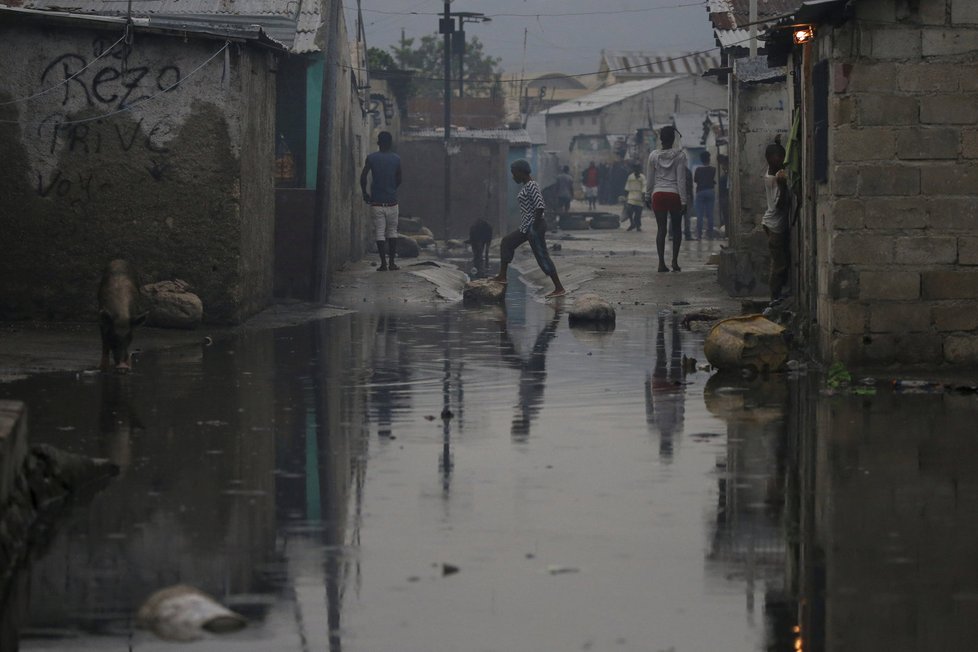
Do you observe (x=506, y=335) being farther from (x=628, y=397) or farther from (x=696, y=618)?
(x=696, y=618)

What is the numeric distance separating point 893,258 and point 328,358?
4442mm

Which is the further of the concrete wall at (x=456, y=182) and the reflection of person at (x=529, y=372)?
the concrete wall at (x=456, y=182)

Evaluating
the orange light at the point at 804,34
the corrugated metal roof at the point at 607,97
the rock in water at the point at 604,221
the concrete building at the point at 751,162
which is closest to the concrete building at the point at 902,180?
the orange light at the point at 804,34

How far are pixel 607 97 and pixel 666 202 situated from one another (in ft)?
217

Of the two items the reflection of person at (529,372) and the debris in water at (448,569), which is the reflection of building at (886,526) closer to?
the debris in water at (448,569)

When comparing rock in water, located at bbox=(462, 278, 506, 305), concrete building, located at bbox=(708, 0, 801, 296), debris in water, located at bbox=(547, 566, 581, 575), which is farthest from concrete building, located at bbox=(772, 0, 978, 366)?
rock in water, located at bbox=(462, 278, 506, 305)

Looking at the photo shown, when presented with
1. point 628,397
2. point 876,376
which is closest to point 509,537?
point 628,397

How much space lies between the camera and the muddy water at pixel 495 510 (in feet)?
16.8

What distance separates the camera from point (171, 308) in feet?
47.5

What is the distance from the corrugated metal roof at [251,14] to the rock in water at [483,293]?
3.60 meters

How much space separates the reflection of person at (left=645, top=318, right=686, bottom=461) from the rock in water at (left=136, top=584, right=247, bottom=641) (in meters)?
3.48

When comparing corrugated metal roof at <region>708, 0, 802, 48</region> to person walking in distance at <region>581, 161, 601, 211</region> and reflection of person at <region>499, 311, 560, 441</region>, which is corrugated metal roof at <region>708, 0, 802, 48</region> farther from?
person walking in distance at <region>581, 161, 601, 211</region>

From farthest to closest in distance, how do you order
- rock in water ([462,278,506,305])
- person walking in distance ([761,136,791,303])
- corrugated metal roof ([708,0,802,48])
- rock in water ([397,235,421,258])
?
rock in water ([397,235,421,258])
corrugated metal roof ([708,0,802,48])
rock in water ([462,278,506,305])
person walking in distance ([761,136,791,303])

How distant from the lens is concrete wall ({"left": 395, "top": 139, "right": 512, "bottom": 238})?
40656 mm
